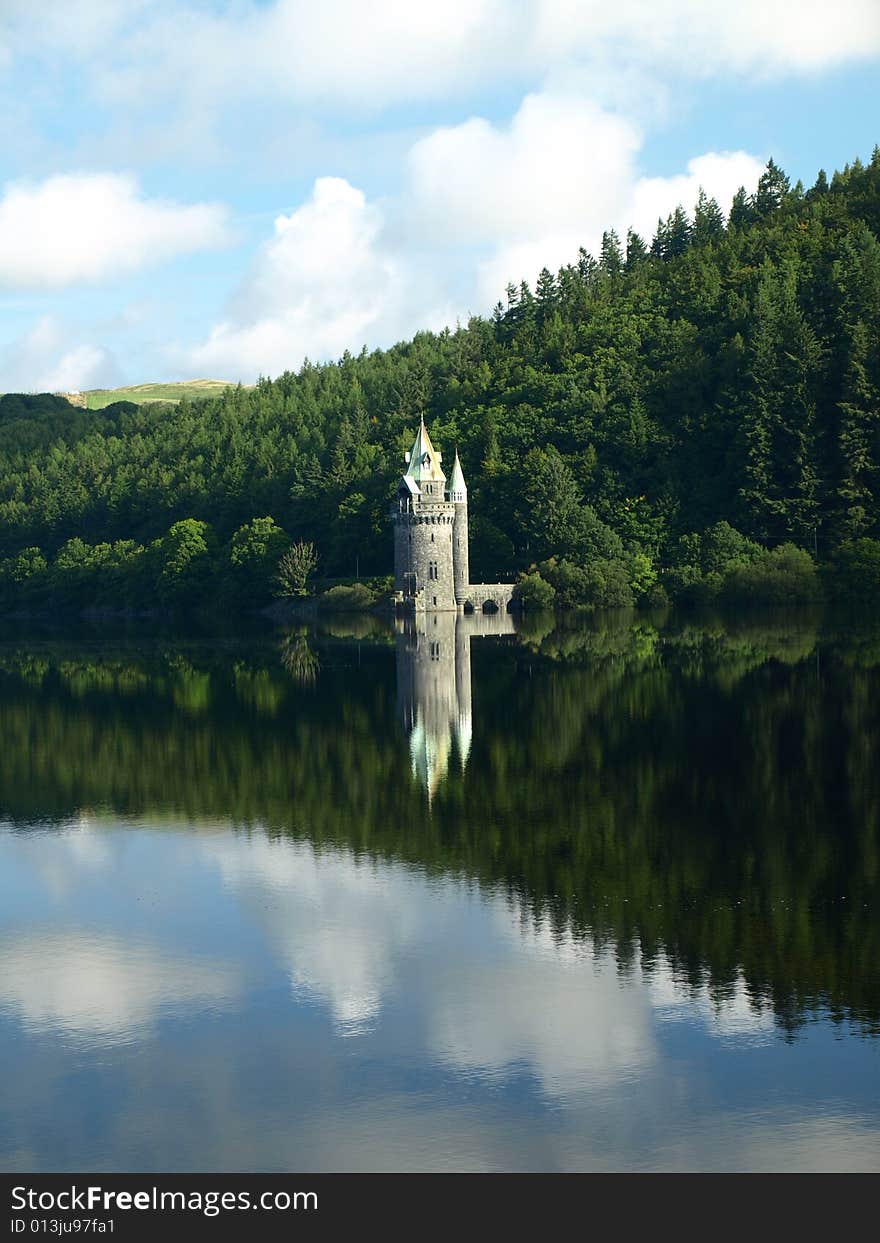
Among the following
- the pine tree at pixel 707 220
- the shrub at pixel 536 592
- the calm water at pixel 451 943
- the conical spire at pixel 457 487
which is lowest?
the calm water at pixel 451 943

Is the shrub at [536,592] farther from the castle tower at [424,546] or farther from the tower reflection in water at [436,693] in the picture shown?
the tower reflection in water at [436,693]

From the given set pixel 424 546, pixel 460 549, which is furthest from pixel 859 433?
pixel 424 546

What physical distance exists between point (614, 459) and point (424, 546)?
91.6 feet

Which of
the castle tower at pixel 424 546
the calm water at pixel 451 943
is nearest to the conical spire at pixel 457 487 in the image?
the castle tower at pixel 424 546

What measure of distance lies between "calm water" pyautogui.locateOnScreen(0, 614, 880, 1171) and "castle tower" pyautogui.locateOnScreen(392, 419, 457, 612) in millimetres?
83403

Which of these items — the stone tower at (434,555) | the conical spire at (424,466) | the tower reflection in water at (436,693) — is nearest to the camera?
the tower reflection in water at (436,693)

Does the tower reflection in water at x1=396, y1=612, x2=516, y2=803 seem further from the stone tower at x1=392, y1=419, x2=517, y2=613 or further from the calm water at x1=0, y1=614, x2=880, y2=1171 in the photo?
the stone tower at x1=392, y1=419, x2=517, y2=613

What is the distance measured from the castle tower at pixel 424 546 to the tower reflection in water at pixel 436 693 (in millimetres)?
20390

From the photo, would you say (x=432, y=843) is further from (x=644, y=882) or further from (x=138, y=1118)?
(x=138, y=1118)

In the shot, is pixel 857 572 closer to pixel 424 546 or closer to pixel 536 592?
pixel 536 592

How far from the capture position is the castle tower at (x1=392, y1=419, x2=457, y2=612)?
13212 cm

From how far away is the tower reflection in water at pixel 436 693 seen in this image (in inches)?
1620

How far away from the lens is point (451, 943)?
22.9 meters

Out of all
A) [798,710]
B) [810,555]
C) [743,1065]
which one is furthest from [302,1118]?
[810,555]
